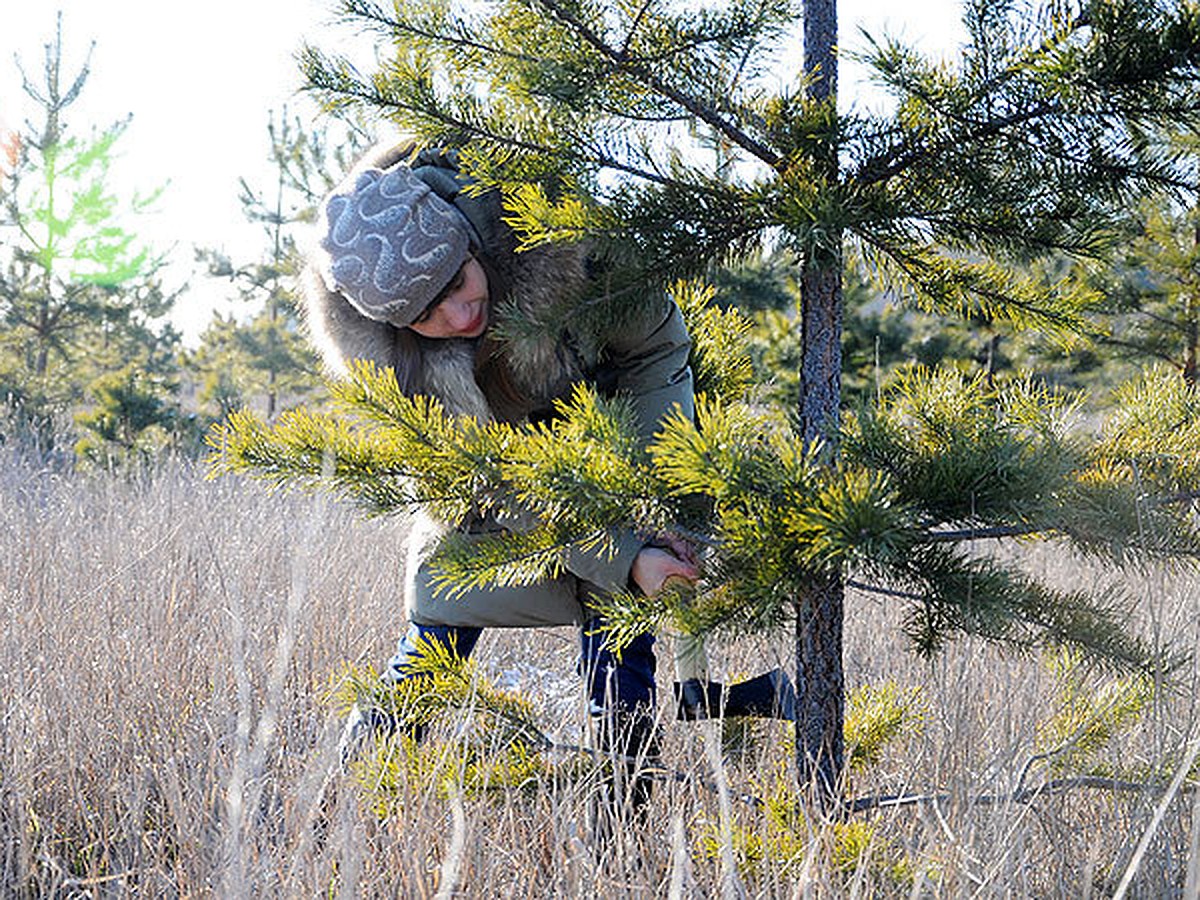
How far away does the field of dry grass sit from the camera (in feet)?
4.92

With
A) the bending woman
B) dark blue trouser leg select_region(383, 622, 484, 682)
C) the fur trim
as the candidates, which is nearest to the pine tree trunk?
the bending woman

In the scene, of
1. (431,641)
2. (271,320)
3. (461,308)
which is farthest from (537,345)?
A: (271,320)

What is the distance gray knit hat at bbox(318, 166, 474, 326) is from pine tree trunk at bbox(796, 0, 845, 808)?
626 millimetres

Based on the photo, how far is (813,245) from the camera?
1396 millimetres

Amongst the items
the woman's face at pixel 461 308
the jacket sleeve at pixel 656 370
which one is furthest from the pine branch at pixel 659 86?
the woman's face at pixel 461 308

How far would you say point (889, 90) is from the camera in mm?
1436

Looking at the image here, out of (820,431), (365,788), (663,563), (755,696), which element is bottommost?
(365,788)

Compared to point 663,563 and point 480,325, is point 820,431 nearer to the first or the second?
point 663,563

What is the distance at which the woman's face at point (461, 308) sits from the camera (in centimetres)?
190

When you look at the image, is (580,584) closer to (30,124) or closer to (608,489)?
(608,489)

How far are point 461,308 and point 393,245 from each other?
0.18 m

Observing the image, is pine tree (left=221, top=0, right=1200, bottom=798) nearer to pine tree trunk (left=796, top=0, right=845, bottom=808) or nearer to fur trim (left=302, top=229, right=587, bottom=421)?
pine tree trunk (left=796, top=0, right=845, bottom=808)

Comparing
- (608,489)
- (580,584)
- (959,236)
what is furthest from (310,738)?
(959,236)

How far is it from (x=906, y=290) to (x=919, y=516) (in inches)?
19.8
